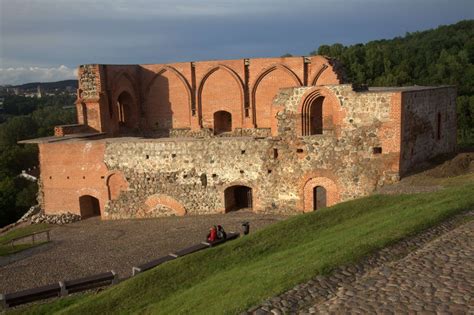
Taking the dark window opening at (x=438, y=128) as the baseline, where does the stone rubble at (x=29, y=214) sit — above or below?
below

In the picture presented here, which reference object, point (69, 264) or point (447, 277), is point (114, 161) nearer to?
point (69, 264)

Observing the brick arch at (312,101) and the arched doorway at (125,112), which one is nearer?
the brick arch at (312,101)

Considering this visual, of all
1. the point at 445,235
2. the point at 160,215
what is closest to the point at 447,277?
the point at 445,235

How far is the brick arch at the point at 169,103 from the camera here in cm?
2452

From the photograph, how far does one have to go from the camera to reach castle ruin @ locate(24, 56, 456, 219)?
602 inches

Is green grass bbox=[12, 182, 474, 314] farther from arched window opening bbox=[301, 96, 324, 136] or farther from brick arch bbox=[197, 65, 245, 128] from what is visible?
brick arch bbox=[197, 65, 245, 128]

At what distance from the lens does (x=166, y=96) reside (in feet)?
81.6

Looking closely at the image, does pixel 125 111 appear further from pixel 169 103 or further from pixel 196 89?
pixel 196 89

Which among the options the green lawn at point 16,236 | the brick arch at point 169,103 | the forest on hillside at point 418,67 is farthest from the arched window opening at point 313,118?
the forest on hillside at point 418,67

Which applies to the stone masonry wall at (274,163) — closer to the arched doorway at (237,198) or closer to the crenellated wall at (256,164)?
the crenellated wall at (256,164)

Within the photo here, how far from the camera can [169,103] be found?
81.6ft

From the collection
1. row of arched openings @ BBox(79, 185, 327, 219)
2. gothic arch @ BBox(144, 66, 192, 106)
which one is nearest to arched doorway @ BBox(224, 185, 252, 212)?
row of arched openings @ BBox(79, 185, 327, 219)

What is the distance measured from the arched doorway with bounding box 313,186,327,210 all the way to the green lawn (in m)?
9.03

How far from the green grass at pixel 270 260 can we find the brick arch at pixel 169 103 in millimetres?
13889
